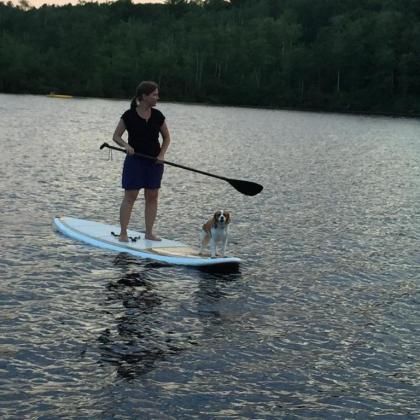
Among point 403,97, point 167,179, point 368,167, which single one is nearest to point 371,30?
point 403,97

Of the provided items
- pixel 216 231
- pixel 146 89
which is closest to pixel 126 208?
pixel 216 231

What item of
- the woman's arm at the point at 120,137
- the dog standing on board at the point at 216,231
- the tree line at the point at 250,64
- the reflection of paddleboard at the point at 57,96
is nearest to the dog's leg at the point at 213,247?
the dog standing on board at the point at 216,231

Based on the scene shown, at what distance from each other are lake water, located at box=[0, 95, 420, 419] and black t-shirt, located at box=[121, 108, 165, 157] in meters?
1.84

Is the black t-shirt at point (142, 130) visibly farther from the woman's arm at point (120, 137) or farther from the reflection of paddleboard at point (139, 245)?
the reflection of paddleboard at point (139, 245)

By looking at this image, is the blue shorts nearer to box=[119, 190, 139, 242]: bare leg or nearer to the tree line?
box=[119, 190, 139, 242]: bare leg

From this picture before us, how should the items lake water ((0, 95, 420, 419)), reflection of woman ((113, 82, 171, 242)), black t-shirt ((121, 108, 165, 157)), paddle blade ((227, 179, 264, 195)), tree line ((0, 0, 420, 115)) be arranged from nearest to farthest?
lake water ((0, 95, 420, 419)) < reflection of woman ((113, 82, 171, 242)) < black t-shirt ((121, 108, 165, 157)) < paddle blade ((227, 179, 264, 195)) < tree line ((0, 0, 420, 115))

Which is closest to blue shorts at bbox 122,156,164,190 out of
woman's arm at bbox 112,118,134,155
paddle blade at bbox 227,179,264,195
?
woman's arm at bbox 112,118,134,155

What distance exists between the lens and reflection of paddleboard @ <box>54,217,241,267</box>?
11195mm

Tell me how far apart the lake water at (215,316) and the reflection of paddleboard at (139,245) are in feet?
0.56

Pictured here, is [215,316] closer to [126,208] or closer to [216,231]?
[216,231]

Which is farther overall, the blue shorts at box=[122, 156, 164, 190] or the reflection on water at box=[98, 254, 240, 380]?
the blue shorts at box=[122, 156, 164, 190]

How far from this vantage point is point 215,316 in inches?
357

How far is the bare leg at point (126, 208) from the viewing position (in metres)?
11.7

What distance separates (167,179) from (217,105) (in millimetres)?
104563
